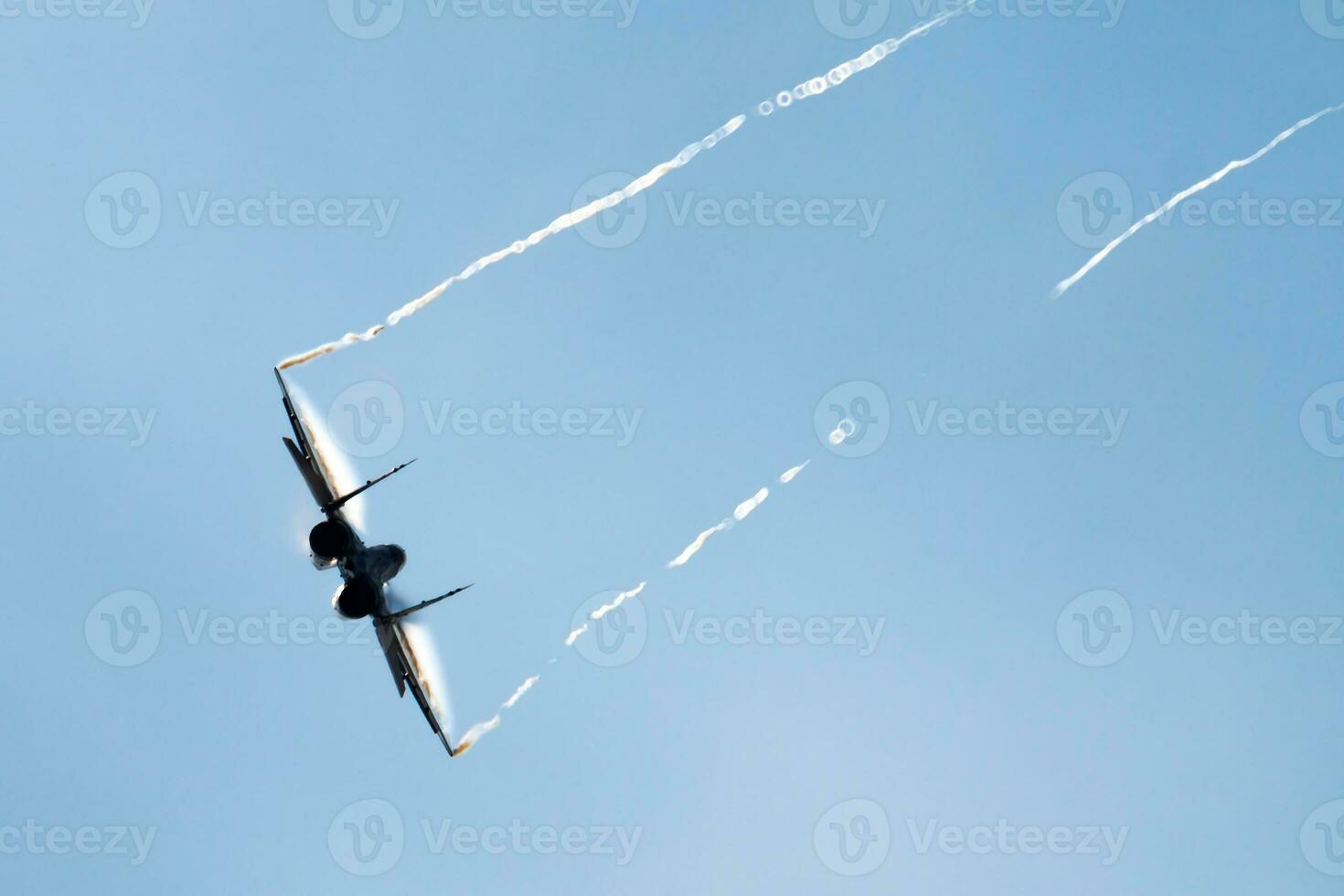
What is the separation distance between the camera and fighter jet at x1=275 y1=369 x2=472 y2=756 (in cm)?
5688

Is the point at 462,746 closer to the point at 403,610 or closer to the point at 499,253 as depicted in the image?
the point at 403,610

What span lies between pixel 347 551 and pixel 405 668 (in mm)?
9327

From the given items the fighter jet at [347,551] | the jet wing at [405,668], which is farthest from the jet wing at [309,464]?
the jet wing at [405,668]

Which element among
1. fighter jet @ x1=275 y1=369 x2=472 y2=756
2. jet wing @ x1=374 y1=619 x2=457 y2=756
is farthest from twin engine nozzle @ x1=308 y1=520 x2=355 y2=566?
jet wing @ x1=374 y1=619 x2=457 y2=756

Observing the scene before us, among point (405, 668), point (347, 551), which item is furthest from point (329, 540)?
point (405, 668)

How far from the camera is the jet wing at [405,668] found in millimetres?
61572

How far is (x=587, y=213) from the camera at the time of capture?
2443 inches

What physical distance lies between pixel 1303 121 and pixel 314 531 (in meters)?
54.9

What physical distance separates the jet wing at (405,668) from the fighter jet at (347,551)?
1.00 ft

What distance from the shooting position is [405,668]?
63.4 m

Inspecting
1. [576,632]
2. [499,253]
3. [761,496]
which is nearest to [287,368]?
[499,253]

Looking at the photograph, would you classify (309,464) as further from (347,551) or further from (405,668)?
(405,668)

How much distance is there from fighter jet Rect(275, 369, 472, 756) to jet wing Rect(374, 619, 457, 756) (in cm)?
30

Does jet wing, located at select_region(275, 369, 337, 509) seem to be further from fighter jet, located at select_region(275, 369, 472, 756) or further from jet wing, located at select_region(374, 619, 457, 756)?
jet wing, located at select_region(374, 619, 457, 756)
